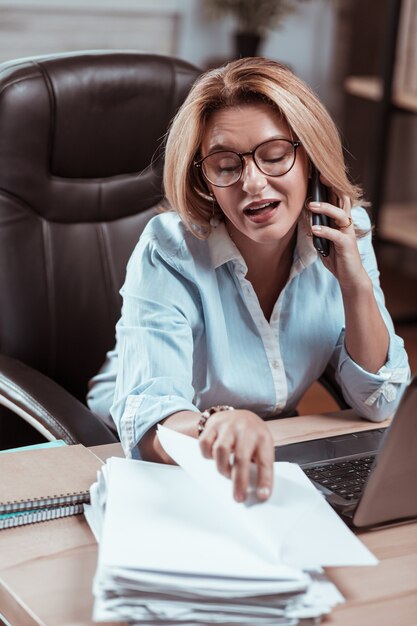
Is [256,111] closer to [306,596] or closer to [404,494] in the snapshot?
[404,494]

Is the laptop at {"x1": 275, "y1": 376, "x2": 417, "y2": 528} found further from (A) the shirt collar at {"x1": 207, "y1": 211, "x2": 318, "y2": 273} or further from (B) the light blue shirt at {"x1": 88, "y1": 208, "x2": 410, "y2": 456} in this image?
(A) the shirt collar at {"x1": 207, "y1": 211, "x2": 318, "y2": 273}

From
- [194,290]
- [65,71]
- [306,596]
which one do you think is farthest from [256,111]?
[306,596]

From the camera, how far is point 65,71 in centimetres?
186

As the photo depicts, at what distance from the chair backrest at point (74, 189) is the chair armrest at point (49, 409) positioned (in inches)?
8.6

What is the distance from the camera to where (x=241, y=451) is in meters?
1.02

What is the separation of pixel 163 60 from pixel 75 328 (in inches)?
22.2

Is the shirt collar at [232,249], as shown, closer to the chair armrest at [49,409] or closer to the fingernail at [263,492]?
the chair armrest at [49,409]

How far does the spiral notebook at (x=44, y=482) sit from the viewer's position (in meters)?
1.15

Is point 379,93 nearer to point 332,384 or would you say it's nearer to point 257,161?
point 332,384

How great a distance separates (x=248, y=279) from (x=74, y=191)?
0.52m

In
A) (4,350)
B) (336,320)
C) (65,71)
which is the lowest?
(4,350)

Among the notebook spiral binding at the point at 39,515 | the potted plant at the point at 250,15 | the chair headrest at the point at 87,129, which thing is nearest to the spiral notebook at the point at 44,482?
the notebook spiral binding at the point at 39,515

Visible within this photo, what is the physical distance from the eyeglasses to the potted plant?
107 inches

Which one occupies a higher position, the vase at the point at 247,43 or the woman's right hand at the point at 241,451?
the woman's right hand at the point at 241,451
